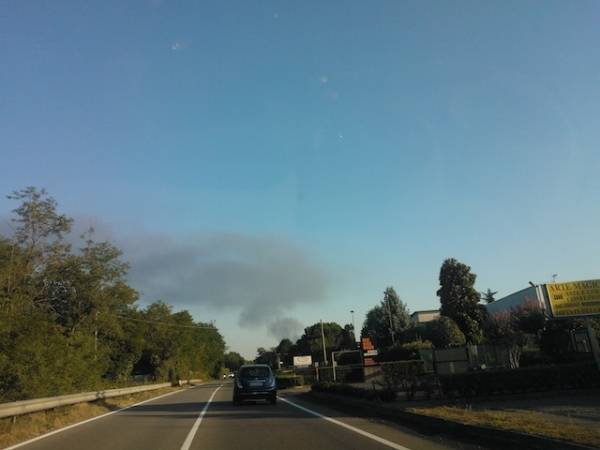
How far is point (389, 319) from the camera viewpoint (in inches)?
3656

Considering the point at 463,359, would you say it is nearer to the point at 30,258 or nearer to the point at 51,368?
the point at 51,368

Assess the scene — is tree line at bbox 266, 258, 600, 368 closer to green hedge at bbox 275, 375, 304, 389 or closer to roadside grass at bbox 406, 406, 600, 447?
green hedge at bbox 275, 375, 304, 389

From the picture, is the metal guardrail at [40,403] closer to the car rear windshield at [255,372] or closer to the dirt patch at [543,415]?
the car rear windshield at [255,372]

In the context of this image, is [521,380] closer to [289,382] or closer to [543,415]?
[543,415]

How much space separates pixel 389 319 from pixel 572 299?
72.6 m

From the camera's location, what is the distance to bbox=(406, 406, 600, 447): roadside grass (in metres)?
8.65

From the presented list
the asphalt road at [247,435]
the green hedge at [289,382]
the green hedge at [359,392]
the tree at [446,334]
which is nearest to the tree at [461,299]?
the tree at [446,334]

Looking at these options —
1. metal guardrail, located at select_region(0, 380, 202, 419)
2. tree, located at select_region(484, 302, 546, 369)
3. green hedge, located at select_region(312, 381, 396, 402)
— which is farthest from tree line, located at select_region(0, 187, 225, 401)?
tree, located at select_region(484, 302, 546, 369)

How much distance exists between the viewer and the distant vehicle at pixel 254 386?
2194cm

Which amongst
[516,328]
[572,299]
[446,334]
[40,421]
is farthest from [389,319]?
[40,421]

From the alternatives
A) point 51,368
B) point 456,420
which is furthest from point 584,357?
point 51,368

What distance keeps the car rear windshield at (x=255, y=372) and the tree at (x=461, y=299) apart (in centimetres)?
4688

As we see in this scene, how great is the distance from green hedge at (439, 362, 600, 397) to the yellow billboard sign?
3.35 meters

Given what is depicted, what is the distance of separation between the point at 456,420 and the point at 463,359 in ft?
62.0
